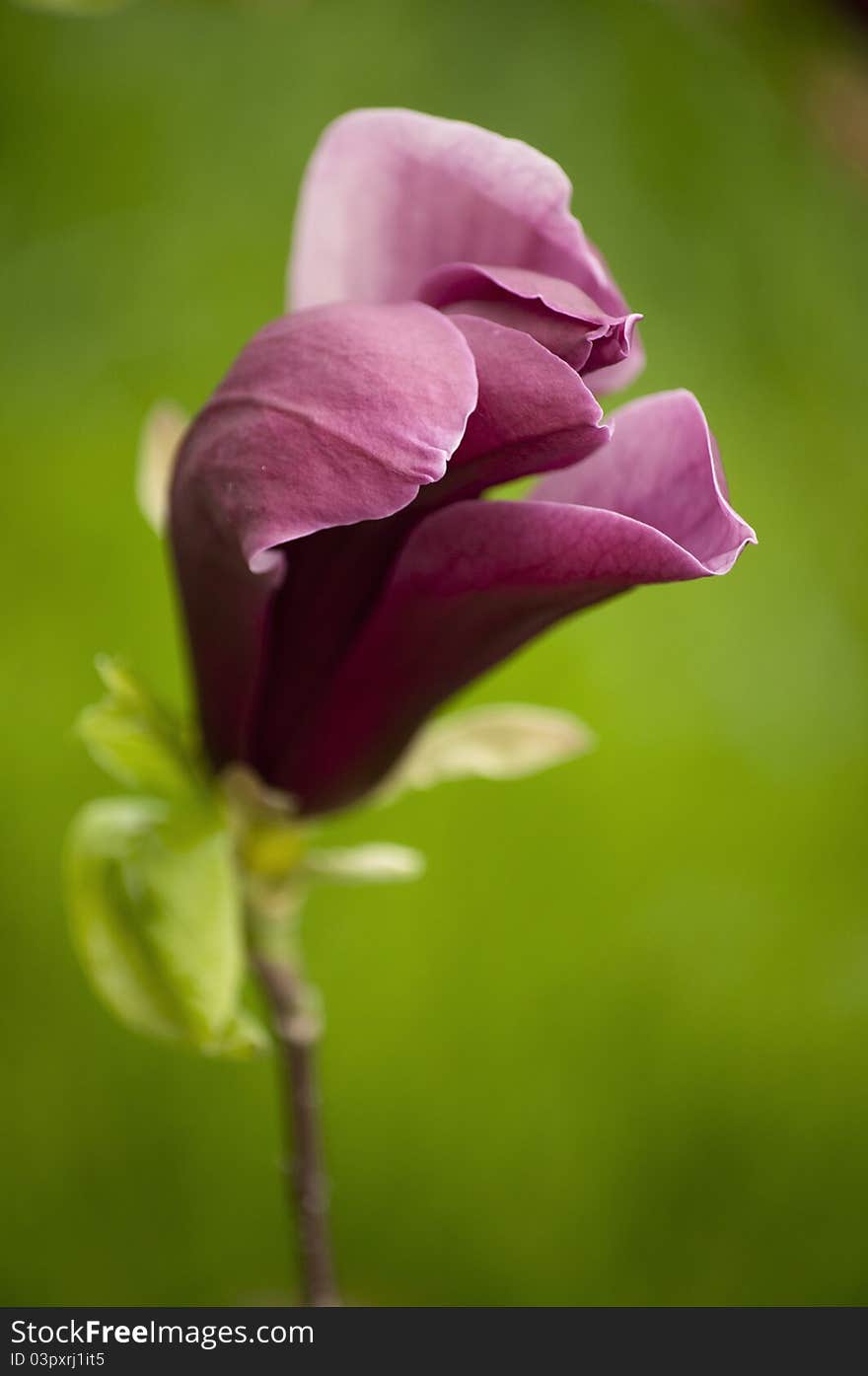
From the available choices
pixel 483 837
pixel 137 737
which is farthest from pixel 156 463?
pixel 483 837

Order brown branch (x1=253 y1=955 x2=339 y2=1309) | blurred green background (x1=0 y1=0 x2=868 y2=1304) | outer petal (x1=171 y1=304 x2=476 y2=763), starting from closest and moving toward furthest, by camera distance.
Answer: outer petal (x1=171 y1=304 x2=476 y2=763) → brown branch (x1=253 y1=955 x2=339 y2=1309) → blurred green background (x1=0 y1=0 x2=868 y2=1304)

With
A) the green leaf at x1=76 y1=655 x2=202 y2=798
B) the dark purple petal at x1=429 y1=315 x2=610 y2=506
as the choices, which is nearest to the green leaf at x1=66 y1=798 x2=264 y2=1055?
the green leaf at x1=76 y1=655 x2=202 y2=798

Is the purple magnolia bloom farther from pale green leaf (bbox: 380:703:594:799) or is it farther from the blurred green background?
the blurred green background

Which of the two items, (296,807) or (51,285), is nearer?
(296,807)

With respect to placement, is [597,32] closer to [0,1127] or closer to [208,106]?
[208,106]

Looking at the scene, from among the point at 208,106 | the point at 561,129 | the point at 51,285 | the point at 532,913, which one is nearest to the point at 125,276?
the point at 51,285

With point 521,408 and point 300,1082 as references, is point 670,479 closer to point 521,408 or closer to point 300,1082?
point 521,408
